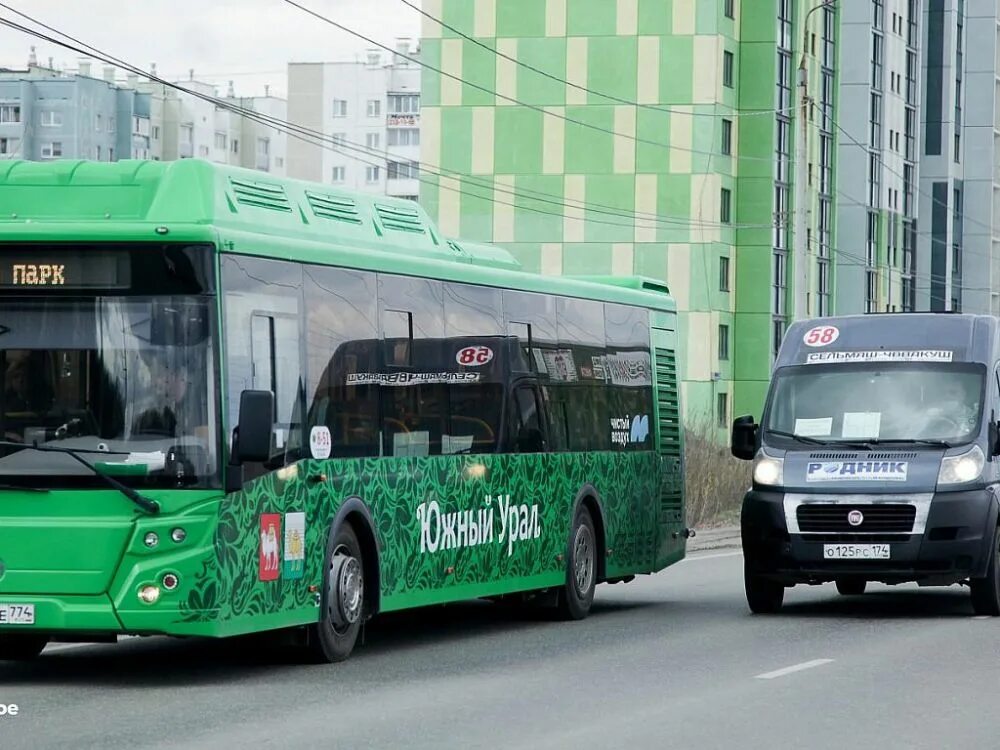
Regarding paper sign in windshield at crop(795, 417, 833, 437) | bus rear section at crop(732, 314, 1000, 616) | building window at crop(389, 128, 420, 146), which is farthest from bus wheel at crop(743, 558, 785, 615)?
building window at crop(389, 128, 420, 146)

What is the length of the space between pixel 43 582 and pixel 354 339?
3007mm

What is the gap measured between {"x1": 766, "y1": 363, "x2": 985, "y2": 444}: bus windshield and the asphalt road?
1.61 metres

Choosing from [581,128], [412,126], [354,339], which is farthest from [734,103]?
[412,126]

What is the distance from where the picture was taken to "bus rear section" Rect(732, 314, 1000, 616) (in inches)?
729

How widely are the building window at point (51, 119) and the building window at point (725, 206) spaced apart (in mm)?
68650

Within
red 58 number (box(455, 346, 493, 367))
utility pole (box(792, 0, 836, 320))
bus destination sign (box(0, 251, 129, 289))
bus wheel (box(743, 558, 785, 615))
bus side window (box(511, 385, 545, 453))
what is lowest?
bus wheel (box(743, 558, 785, 615))

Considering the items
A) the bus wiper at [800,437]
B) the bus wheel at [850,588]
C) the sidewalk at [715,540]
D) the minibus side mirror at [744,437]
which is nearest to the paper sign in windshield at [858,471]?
the bus wiper at [800,437]

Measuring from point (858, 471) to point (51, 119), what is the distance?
119 meters

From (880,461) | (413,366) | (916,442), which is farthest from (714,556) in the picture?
(413,366)

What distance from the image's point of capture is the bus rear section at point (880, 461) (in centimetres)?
1852

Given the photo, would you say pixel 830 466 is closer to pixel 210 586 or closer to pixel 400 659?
pixel 400 659

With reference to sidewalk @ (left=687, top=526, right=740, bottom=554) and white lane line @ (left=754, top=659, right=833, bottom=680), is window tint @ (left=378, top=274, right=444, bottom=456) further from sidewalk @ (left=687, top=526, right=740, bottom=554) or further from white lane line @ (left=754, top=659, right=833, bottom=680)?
sidewalk @ (left=687, top=526, right=740, bottom=554)

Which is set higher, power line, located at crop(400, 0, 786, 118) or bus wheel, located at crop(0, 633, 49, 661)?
power line, located at crop(400, 0, 786, 118)

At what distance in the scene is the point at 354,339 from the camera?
14.6 m
